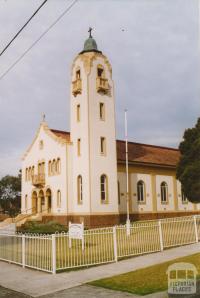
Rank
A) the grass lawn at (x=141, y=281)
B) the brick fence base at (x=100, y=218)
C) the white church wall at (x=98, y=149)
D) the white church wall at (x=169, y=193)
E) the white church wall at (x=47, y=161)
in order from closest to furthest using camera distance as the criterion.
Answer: the grass lawn at (x=141, y=281)
the brick fence base at (x=100, y=218)
the white church wall at (x=98, y=149)
the white church wall at (x=47, y=161)
the white church wall at (x=169, y=193)

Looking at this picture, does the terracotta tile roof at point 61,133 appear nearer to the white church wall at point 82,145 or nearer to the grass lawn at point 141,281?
the white church wall at point 82,145

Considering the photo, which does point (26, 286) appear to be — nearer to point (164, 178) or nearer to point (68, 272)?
point (68, 272)

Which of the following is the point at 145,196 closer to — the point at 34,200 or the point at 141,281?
the point at 34,200

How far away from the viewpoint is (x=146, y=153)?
46531 millimetres

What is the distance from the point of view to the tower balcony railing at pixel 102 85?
37.2 m

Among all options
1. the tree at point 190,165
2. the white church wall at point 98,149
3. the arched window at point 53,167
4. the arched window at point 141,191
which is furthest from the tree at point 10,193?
the tree at point 190,165

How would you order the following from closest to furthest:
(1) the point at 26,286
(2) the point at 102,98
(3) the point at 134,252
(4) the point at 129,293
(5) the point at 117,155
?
1. (4) the point at 129,293
2. (1) the point at 26,286
3. (3) the point at 134,252
4. (2) the point at 102,98
5. (5) the point at 117,155

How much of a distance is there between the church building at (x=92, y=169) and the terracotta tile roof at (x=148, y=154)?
0.20m

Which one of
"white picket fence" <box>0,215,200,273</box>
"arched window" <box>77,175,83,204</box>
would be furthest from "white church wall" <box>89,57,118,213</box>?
"white picket fence" <box>0,215,200,273</box>

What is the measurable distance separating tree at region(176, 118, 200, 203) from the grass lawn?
18957mm

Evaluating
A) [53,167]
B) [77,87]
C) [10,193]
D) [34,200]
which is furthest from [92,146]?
[10,193]

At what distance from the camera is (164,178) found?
149ft

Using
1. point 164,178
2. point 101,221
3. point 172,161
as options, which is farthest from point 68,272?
point 172,161

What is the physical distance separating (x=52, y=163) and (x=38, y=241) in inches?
1082
